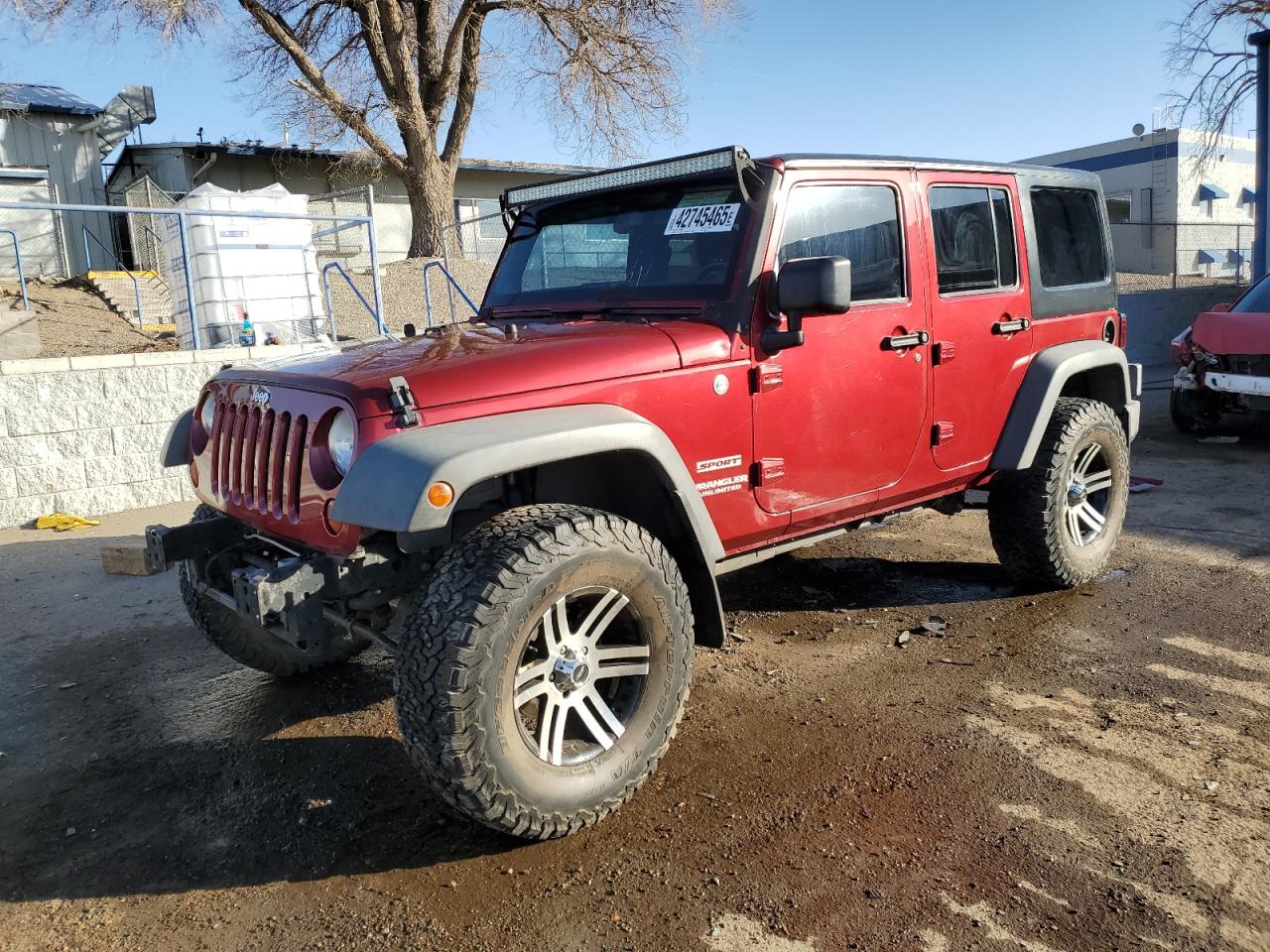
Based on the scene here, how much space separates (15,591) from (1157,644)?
5949mm

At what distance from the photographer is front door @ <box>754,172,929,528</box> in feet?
11.6

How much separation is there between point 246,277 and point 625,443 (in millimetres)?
7530

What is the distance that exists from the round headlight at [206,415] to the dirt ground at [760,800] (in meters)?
1.18

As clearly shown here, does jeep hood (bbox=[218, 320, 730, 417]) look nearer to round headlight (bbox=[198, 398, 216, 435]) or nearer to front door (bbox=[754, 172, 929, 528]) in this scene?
round headlight (bbox=[198, 398, 216, 435])

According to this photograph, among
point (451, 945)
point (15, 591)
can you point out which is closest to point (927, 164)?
point (451, 945)

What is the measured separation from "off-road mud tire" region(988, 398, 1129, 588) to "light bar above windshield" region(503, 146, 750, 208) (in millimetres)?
2215

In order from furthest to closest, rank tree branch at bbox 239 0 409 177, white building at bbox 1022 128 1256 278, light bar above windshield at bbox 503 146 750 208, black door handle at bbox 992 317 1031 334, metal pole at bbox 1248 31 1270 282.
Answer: white building at bbox 1022 128 1256 278 < tree branch at bbox 239 0 409 177 < metal pole at bbox 1248 31 1270 282 < black door handle at bbox 992 317 1031 334 < light bar above windshield at bbox 503 146 750 208

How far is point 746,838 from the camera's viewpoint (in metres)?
2.83

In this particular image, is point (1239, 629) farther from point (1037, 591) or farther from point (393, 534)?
point (393, 534)

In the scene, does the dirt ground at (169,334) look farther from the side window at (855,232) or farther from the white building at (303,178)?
the side window at (855,232)

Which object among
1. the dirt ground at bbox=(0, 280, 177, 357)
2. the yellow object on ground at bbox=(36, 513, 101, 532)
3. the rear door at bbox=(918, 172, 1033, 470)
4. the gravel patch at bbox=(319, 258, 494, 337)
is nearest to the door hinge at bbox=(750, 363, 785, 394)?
the rear door at bbox=(918, 172, 1033, 470)

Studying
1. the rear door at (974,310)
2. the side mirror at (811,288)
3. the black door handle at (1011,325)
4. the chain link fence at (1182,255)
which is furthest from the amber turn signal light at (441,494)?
the chain link fence at (1182,255)

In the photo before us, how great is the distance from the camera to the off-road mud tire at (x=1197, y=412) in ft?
28.7

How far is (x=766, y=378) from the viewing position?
11.2 ft
